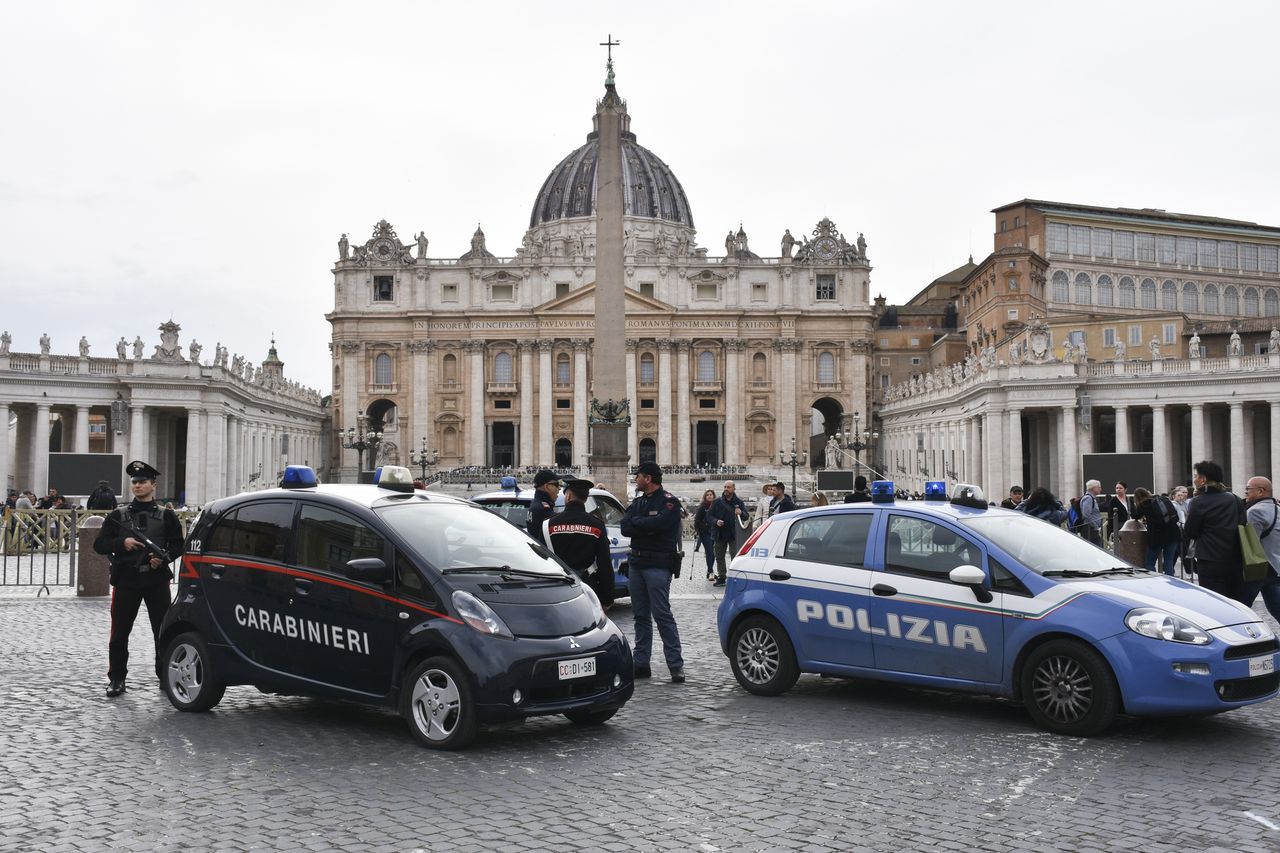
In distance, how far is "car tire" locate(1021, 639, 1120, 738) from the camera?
838 centimetres

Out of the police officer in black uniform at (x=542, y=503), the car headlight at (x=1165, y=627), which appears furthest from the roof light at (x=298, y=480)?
the car headlight at (x=1165, y=627)

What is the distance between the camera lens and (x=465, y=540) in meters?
9.05

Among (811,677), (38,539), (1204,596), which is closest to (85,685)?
(811,677)

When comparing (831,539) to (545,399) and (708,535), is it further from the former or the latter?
(545,399)

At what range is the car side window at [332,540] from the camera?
8695 mm

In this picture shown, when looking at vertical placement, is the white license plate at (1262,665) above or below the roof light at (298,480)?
below

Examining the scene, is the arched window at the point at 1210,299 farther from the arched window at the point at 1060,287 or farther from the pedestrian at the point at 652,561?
the pedestrian at the point at 652,561

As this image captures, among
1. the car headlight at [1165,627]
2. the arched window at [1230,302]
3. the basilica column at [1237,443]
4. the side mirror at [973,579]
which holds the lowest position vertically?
the car headlight at [1165,627]

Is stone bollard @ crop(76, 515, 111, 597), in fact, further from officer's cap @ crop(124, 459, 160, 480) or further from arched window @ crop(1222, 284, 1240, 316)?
arched window @ crop(1222, 284, 1240, 316)

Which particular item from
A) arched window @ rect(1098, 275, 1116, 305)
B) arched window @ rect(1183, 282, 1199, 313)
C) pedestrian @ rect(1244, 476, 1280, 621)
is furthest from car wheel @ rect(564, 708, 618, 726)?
arched window @ rect(1183, 282, 1199, 313)

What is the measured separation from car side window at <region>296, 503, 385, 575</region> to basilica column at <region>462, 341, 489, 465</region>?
76.2 m

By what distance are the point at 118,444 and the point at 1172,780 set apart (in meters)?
49.1

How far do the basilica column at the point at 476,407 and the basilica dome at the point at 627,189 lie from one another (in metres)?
23.0

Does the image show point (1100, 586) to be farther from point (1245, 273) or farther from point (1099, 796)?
point (1245, 273)
